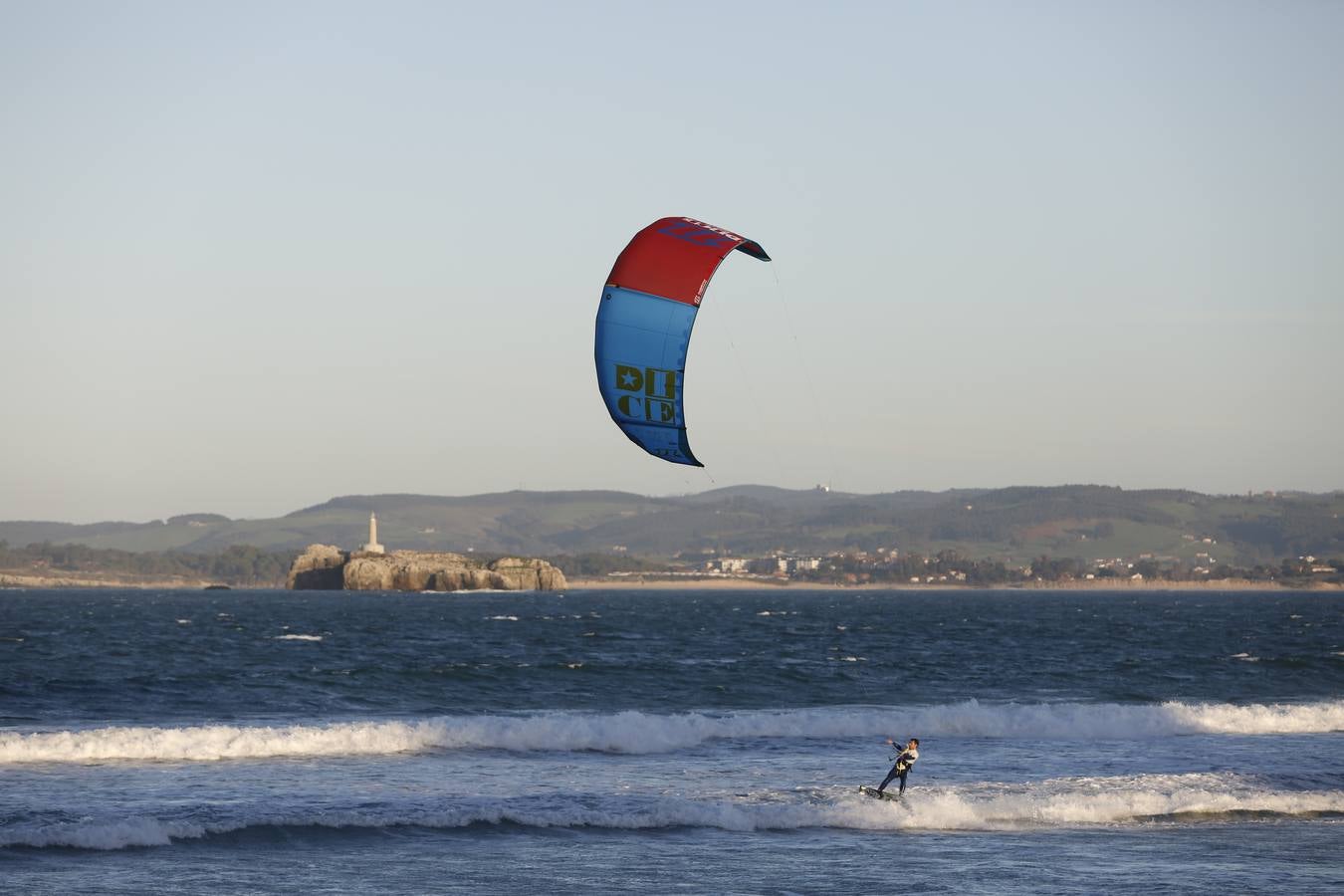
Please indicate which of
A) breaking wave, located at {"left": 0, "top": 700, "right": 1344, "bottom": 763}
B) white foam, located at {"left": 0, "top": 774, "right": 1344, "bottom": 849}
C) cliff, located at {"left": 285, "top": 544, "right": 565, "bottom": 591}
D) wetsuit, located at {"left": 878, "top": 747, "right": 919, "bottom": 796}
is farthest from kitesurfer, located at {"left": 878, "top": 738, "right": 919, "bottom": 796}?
cliff, located at {"left": 285, "top": 544, "right": 565, "bottom": 591}

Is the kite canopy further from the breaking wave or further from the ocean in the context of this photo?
the breaking wave

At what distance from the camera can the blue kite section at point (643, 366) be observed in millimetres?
21469

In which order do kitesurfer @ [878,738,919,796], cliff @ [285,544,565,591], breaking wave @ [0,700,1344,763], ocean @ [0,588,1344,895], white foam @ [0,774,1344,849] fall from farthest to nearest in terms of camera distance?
cliff @ [285,544,565,591] → breaking wave @ [0,700,1344,763] → kitesurfer @ [878,738,919,796] → white foam @ [0,774,1344,849] → ocean @ [0,588,1344,895]

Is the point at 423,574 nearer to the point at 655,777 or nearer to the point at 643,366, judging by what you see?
the point at 655,777

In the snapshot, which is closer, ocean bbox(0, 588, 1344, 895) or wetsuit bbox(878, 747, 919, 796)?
ocean bbox(0, 588, 1344, 895)

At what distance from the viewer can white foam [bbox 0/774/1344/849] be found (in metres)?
21.1

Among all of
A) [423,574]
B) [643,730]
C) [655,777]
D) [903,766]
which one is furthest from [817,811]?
[423,574]

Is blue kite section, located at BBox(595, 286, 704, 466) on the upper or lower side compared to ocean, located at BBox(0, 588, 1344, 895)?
upper

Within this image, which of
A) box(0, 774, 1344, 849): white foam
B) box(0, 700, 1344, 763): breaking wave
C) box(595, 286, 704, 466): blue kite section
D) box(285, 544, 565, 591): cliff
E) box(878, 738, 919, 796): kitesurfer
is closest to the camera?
box(0, 774, 1344, 849): white foam

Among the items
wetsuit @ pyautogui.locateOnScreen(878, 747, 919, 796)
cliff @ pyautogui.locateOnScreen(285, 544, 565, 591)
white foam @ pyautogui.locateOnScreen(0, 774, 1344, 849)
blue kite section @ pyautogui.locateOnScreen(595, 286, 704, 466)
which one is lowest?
white foam @ pyautogui.locateOnScreen(0, 774, 1344, 849)

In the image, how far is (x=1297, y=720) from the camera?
1329 inches

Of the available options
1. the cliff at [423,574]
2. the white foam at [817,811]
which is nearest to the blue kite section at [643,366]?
the white foam at [817,811]

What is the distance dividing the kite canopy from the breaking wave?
1012cm

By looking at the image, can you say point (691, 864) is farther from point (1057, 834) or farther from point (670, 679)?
point (670, 679)
